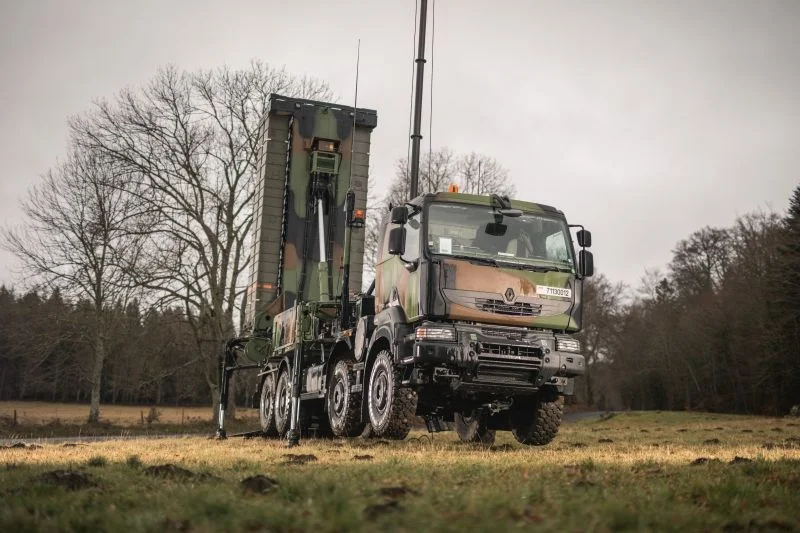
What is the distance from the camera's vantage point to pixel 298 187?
15.3 meters

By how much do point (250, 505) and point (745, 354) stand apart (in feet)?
155

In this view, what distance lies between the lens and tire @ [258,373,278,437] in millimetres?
15613

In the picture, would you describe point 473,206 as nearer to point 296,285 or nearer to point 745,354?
point 296,285

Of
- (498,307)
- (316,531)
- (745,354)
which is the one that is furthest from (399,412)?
(745,354)

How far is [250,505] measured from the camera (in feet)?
15.1

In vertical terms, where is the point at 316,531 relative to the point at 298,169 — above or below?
below

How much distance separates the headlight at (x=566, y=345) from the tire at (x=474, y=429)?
7.35ft

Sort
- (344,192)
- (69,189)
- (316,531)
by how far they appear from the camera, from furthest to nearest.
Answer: (69,189) < (344,192) < (316,531)

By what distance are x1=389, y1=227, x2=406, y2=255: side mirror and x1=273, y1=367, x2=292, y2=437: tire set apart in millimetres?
4489

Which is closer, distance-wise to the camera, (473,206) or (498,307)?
(498,307)

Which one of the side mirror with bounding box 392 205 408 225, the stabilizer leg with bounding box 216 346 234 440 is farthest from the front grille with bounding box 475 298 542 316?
the stabilizer leg with bounding box 216 346 234 440

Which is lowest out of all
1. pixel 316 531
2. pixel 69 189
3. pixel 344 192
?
pixel 316 531

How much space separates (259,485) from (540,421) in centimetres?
659

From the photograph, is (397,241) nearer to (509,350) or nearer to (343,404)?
(509,350)
